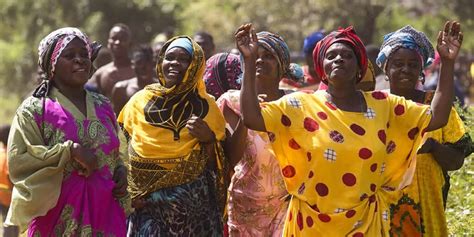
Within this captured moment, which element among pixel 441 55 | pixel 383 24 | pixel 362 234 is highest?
pixel 441 55

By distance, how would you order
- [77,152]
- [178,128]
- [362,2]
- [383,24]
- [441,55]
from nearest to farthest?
[441,55] → [77,152] → [178,128] → [362,2] → [383,24]

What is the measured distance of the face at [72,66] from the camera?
7270 mm

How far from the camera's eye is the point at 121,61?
13.7 meters

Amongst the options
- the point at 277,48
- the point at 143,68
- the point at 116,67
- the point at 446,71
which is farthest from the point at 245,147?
the point at 116,67

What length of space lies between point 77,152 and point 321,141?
1.45 meters

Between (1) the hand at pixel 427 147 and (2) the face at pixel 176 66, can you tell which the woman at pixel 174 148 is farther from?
(1) the hand at pixel 427 147

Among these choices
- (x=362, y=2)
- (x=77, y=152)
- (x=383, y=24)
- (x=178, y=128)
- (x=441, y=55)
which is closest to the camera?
(x=441, y=55)

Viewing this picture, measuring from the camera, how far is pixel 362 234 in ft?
22.2

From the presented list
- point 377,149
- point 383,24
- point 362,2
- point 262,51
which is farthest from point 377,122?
point 383,24

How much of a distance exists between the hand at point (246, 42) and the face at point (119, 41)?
7.24 m

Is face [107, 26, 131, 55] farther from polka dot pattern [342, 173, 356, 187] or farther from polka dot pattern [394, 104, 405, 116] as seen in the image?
polka dot pattern [342, 173, 356, 187]

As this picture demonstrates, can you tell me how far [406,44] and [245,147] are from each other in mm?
1228

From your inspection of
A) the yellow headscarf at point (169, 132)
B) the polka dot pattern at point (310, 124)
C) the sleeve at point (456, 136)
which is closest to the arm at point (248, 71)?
the polka dot pattern at point (310, 124)

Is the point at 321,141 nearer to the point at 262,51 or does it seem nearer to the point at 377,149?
the point at 377,149
